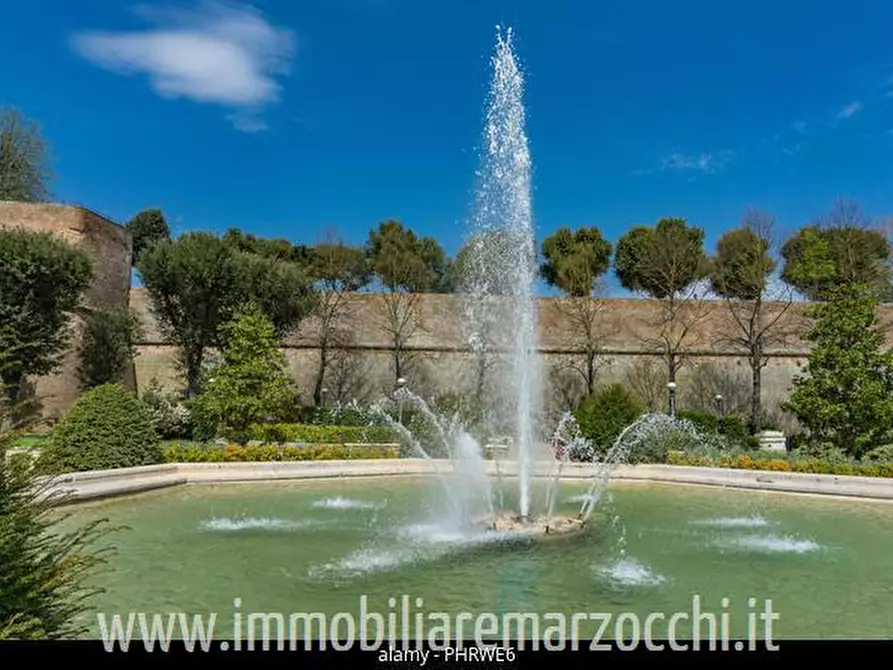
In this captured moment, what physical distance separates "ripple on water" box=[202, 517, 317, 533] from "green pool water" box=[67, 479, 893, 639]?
28mm

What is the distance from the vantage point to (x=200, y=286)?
86.6 ft

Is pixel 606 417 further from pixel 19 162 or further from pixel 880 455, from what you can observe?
pixel 19 162

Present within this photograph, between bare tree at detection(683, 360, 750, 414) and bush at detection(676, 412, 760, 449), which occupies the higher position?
bare tree at detection(683, 360, 750, 414)

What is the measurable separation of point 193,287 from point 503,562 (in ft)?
70.2

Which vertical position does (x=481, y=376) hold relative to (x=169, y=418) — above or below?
above

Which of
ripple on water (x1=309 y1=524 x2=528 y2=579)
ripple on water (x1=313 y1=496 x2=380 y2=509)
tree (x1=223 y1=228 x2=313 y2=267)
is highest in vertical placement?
tree (x1=223 y1=228 x2=313 y2=267)

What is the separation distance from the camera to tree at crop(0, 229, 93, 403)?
2134 cm

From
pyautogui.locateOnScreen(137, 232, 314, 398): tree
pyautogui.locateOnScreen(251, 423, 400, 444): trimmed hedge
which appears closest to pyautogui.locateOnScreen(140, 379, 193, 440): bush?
pyautogui.locateOnScreen(137, 232, 314, 398): tree

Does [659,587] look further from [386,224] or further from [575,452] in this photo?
[386,224]

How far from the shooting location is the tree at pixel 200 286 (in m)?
26.3

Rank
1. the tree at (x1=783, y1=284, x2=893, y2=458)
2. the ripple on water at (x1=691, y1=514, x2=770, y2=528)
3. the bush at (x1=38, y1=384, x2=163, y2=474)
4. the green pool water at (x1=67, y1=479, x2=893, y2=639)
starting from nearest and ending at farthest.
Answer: the green pool water at (x1=67, y1=479, x2=893, y2=639)
the ripple on water at (x1=691, y1=514, x2=770, y2=528)
the bush at (x1=38, y1=384, x2=163, y2=474)
the tree at (x1=783, y1=284, x2=893, y2=458)

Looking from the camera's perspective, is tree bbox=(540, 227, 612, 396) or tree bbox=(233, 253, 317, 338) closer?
tree bbox=(233, 253, 317, 338)

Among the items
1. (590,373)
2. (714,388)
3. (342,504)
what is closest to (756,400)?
(714,388)

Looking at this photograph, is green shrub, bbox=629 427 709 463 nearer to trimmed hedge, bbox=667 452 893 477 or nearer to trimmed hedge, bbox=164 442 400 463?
trimmed hedge, bbox=667 452 893 477
